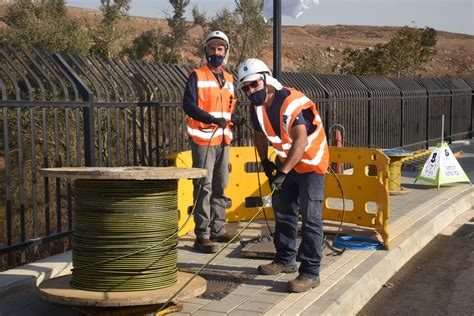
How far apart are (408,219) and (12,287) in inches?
222

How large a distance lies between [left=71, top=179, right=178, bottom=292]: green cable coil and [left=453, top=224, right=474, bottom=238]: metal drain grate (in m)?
5.64

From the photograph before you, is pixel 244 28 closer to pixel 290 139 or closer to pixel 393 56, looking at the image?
pixel 393 56

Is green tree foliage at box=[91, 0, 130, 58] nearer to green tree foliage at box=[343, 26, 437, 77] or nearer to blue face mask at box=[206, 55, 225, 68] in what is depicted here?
green tree foliage at box=[343, 26, 437, 77]

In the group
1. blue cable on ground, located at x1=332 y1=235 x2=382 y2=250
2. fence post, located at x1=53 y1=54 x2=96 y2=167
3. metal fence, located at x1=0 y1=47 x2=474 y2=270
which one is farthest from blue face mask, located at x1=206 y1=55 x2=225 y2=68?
blue cable on ground, located at x1=332 y1=235 x2=382 y2=250

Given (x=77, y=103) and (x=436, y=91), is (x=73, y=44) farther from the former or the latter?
(x=77, y=103)

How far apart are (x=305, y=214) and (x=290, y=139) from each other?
0.66 metres

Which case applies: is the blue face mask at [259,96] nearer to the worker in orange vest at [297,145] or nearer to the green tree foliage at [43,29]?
the worker in orange vest at [297,145]

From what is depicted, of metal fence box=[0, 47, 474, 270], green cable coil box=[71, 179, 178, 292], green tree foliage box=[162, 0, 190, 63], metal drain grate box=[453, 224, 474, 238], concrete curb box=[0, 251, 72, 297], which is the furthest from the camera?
green tree foliage box=[162, 0, 190, 63]

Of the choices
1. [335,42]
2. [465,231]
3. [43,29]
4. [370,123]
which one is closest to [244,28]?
[43,29]

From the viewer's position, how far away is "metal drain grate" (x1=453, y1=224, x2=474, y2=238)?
9.89 metres

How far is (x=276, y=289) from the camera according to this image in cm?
632

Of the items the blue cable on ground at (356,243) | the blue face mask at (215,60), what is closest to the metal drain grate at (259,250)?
the blue cable on ground at (356,243)

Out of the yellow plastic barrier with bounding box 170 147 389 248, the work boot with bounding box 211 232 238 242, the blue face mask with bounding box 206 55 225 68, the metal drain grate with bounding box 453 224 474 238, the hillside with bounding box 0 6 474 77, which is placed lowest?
the metal drain grate with bounding box 453 224 474 238

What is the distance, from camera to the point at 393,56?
49.6 metres
